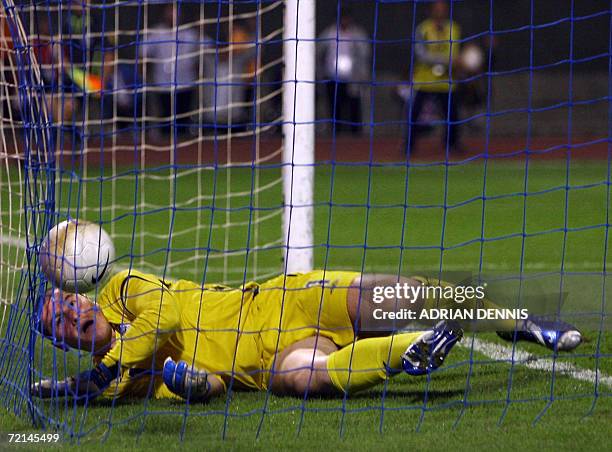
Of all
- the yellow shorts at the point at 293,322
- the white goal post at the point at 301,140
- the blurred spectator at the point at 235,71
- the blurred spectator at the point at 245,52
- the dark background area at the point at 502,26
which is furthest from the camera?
the dark background area at the point at 502,26

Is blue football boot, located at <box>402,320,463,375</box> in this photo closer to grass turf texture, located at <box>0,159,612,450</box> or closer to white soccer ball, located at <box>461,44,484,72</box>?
grass turf texture, located at <box>0,159,612,450</box>

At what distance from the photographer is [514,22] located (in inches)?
780

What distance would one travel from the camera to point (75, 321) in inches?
182

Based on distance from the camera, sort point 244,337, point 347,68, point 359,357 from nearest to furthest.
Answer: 1. point 359,357
2. point 244,337
3. point 347,68

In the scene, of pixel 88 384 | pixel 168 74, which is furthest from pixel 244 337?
pixel 168 74

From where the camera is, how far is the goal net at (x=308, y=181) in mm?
A: 4676

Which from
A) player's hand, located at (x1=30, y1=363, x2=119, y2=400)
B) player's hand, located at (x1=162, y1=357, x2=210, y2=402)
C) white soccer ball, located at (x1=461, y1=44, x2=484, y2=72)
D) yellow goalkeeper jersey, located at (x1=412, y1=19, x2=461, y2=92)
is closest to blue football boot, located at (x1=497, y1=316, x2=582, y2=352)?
player's hand, located at (x1=162, y1=357, x2=210, y2=402)

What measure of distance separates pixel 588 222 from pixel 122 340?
6636mm

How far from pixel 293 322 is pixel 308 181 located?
195 cm

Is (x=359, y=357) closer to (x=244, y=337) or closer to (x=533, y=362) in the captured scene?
(x=244, y=337)

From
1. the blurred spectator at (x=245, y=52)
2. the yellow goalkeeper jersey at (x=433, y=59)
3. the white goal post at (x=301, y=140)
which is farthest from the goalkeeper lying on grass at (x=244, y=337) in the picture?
the yellow goalkeeper jersey at (x=433, y=59)

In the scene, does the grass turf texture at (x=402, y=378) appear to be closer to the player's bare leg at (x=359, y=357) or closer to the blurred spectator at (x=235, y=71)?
the player's bare leg at (x=359, y=357)

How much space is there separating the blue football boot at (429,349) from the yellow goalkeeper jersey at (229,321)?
0.48m
